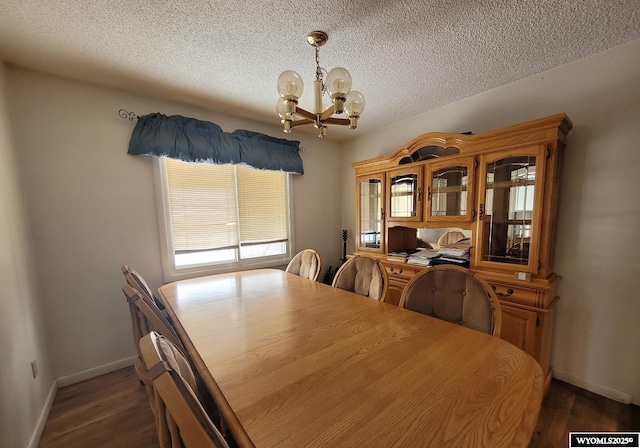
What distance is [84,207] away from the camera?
1.89 meters

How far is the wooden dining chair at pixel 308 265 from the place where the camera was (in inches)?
83.3

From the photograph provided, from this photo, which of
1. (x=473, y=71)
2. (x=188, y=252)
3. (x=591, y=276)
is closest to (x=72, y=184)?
(x=188, y=252)

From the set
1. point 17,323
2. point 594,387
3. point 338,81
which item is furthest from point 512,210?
point 17,323

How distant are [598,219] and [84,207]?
12.6 feet

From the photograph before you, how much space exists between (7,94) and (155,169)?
36.3 inches

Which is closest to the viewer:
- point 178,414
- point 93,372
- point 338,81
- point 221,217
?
point 178,414

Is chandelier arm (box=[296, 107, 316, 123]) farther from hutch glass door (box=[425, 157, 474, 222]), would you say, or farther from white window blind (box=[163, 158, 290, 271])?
white window blind (box=[163, 158, 290, 271])

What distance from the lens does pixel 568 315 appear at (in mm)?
1794

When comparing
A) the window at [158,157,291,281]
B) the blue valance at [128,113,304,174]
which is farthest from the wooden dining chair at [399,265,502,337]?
the blue valance at [128,113,304,174]

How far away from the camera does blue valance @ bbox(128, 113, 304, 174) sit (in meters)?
2.04

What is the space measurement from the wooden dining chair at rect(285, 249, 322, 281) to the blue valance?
3.65 ft

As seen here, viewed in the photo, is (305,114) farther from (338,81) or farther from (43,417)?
(43,417)

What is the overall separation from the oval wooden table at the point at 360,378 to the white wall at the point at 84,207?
118 cm

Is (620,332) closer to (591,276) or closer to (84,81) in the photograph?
(591,276)
